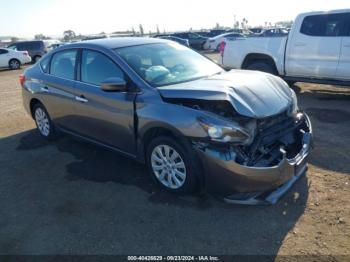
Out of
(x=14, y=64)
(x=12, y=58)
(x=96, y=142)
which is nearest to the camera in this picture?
(x=96, y=142)

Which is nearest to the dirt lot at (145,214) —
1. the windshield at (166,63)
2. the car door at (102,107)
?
the car door at (102,107)

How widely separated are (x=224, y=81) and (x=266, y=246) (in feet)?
6.27

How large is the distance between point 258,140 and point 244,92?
22.7 inches

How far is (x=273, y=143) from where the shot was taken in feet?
12.5

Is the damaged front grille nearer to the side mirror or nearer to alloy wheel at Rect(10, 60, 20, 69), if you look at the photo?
the side mirror

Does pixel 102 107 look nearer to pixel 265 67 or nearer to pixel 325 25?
pixel 265 67

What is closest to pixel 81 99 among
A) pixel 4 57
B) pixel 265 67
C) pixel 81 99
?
pixel 81 99

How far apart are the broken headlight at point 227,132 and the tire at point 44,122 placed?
3441mm

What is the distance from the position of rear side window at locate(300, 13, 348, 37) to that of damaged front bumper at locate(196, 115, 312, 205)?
530cm

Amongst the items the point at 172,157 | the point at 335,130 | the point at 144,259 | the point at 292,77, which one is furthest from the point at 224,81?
the point at 292,77

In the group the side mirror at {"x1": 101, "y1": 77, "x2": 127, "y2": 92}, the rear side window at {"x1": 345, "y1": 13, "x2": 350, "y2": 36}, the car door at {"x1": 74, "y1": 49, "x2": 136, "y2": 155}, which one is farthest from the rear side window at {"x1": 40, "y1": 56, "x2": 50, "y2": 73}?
the rear side window at {"x1": 345, "y1": 13, "x2": 350, "y2": 36}

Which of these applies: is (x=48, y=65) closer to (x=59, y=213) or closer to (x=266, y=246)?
(x=59, y=213)

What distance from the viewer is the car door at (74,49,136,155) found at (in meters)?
4.32

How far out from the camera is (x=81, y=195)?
429 centimetres
